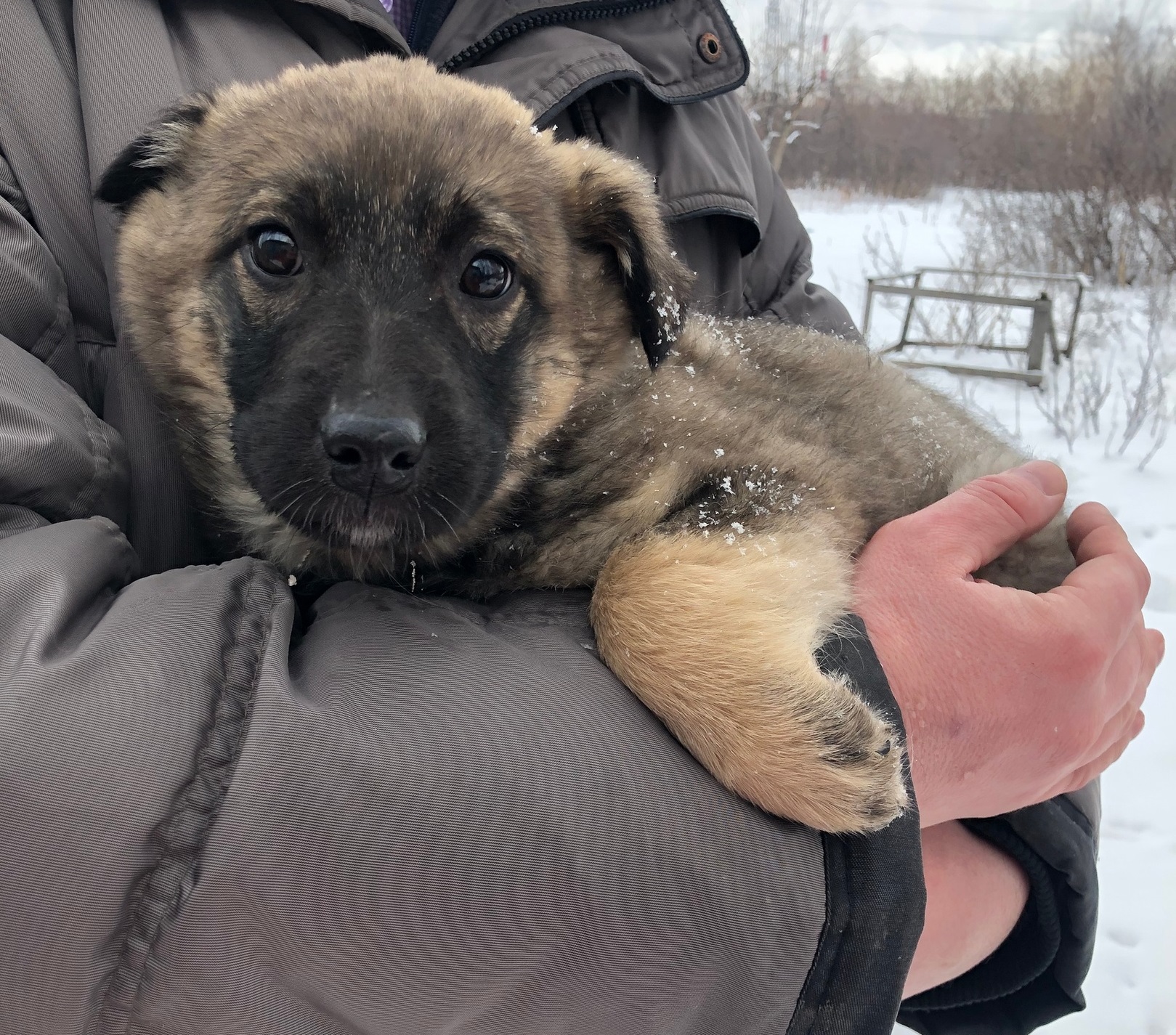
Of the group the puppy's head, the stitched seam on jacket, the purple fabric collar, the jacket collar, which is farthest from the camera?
the purple fabric collar

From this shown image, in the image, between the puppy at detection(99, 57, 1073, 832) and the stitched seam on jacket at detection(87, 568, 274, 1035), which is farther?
the puppy at detection(99, 57, 1073, 832)

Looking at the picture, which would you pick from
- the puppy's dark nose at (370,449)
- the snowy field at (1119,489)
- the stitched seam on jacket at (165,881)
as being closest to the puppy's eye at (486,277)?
the puppy's dark nose at (370,449)

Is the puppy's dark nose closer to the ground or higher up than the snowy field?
higher up

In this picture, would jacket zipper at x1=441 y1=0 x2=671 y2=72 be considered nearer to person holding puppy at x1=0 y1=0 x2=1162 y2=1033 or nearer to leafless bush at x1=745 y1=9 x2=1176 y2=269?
person holding puppy at x1=0 y1=0 x2=1162 y2=1033

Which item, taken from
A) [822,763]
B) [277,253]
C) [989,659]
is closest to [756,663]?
[822,763]

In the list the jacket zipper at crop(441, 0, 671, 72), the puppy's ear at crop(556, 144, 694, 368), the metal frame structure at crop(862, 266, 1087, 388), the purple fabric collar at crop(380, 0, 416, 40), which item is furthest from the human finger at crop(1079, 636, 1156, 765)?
the metal frame structure at crop(862, 266, 1087, 388)

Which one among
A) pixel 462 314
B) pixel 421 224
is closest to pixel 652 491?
pixel 462 314

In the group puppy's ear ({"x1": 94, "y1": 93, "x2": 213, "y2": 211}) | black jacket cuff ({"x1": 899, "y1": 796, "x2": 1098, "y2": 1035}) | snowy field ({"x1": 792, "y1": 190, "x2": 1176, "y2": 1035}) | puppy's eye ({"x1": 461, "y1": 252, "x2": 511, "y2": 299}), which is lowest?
snowy field ({"x1": 792, "y1": 190, "x2": 1176, "y2": 1035})
